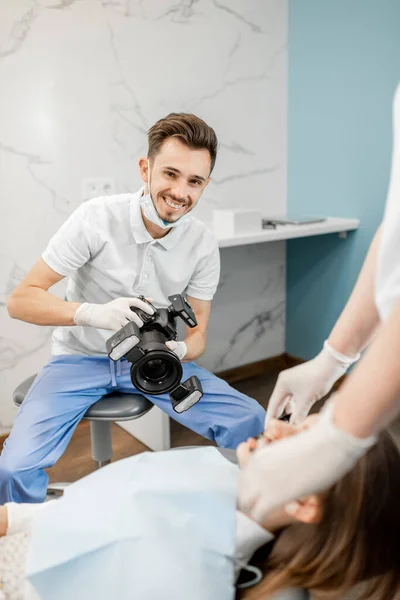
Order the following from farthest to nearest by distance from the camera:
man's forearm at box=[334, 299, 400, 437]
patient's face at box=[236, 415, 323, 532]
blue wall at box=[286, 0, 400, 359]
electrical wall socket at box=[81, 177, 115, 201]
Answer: blue wall at box=[286, 0, 400, 359], electrical wall socket at box=[81, 177, 115, 201], patient's face at box=[236, 415, 323, 532], man's forearm at box=[334, 299, 400, 437]

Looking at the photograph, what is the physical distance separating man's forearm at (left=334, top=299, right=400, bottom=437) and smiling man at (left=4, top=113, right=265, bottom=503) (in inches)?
27.9

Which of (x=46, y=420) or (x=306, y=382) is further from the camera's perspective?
(x=46, y=420)

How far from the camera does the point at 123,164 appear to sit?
88.6 inches

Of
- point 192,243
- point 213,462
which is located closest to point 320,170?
point 192,243

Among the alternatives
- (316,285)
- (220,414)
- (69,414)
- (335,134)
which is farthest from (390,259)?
(316,285)

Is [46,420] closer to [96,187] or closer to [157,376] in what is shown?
[157,376]

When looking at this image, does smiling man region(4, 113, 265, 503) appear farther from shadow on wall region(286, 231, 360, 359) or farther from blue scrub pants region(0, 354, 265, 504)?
shadow on wall region(286, 231, 360, 359)

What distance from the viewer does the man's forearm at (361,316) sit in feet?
3.15

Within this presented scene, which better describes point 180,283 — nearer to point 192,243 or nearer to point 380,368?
point 192,243

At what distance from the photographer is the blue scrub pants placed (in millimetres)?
1318

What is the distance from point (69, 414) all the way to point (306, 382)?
660 mm

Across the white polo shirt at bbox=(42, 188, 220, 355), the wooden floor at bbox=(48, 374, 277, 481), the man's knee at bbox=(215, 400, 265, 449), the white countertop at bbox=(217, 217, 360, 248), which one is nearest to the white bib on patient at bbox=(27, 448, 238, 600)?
the man's knee at bbox=(215, 400, 265, 449)

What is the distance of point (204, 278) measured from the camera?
1.75 m

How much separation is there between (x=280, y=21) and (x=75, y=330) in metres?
A: 1.86
